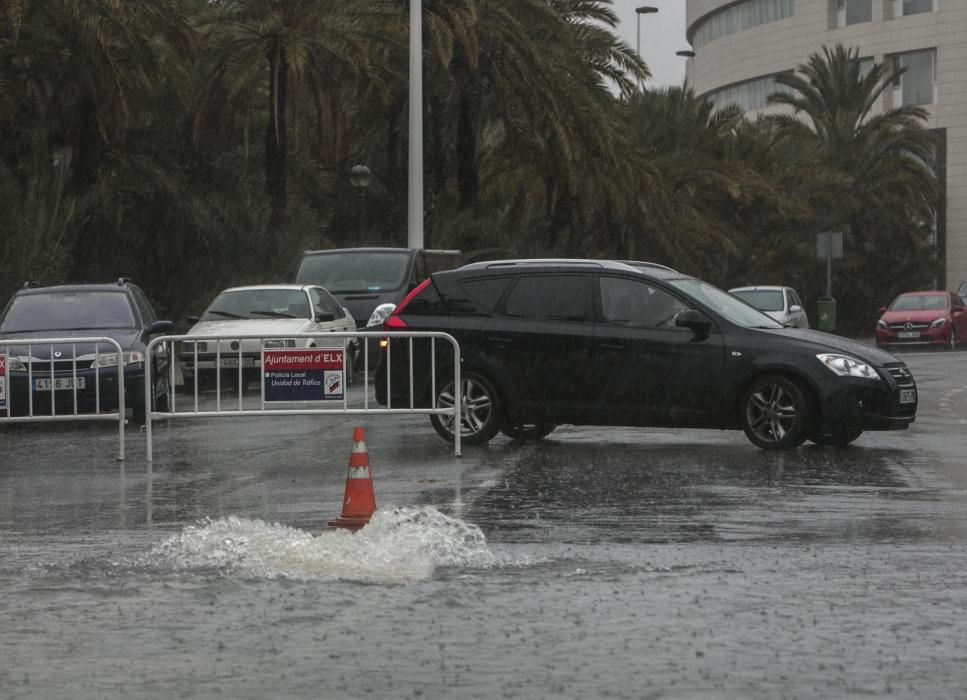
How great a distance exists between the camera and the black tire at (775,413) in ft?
49.1

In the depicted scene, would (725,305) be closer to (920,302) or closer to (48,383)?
(48,383)

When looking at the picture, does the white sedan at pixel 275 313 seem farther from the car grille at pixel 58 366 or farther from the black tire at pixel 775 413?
the black tire at pixel 775 413

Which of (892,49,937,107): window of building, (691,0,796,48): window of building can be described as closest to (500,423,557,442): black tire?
(892,49,937,107): window of building

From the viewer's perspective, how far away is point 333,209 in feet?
142

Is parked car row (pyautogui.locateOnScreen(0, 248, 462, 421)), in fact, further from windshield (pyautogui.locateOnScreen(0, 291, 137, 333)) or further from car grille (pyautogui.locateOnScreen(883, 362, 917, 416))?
car grille (pyautogui.locateOnScreen(883, 362, 917, 416))

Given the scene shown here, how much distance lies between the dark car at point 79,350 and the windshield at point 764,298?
17316mm

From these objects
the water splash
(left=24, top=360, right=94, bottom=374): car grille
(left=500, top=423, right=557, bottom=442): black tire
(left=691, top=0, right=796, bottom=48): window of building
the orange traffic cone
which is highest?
(left=691, top=0, right=796, bottom=48): window of building

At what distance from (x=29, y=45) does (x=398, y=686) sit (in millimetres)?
28442

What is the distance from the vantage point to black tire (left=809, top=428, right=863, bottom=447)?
594 inches

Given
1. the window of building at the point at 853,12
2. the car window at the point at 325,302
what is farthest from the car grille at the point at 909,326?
the window of building at the point at 853,12

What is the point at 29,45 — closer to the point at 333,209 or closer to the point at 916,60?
the point at 333,209

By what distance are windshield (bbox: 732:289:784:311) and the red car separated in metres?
6.63

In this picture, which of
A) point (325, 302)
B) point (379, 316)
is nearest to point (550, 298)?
point (379, 316)

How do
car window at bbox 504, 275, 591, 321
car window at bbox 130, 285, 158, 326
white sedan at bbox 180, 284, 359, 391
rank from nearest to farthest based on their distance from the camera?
1. car window at bbox 504, 275, 591, 321
2. car window at bbox 130, 285, 158, 326
3. white sedan at bbox 180, 284, 359, 391
